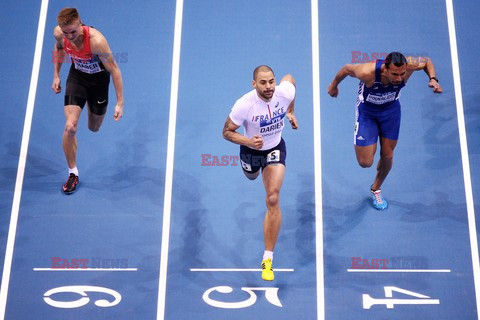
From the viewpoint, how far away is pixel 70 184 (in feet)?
28.4

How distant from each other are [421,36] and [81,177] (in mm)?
5171

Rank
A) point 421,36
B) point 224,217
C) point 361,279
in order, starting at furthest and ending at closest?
point 421,36 → point 224,217 → point 361,279

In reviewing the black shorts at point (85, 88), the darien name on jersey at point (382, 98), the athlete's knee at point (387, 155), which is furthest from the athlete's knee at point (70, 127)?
the athlete's knee at point (387, 155)

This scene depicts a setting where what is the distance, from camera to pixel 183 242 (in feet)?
27.2

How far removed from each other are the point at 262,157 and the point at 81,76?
7.96 feet

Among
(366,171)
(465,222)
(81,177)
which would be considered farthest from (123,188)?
(465,222)

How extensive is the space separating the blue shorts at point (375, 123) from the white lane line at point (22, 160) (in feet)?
14.1

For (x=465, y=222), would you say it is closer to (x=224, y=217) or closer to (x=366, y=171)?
(x=366, y=171)

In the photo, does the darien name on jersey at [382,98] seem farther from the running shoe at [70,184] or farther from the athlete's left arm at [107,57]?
the running shoe at [70,184]

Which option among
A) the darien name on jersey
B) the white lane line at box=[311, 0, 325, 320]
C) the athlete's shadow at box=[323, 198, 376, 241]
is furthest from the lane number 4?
the darien name on jersey

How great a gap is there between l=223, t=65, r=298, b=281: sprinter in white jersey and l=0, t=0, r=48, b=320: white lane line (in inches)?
117

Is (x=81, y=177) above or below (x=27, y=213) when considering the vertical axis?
above

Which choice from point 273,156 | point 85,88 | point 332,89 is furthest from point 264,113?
point 85,88

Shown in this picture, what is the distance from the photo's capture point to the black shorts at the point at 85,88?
8125 mm
